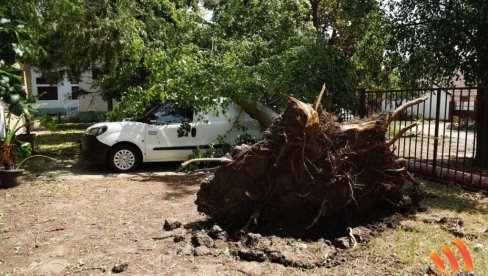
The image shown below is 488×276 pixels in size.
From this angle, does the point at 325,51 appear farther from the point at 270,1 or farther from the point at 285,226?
the point at 285,226

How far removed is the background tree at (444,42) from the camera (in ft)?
27.3

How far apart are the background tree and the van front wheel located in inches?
244

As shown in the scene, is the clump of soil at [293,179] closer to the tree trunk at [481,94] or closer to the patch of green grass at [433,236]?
the patch of green grass at [433,236]

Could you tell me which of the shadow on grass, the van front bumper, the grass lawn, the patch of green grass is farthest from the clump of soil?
the van front bumper

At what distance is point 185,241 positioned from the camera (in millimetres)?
4633

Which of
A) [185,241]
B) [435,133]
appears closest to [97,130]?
[185,241]

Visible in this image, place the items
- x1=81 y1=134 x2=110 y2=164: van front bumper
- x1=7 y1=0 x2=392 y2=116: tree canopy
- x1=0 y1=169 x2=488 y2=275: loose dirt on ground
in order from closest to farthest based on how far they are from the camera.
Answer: x1=0 y1=169 x2=488 y2=275: loose dirt on ground
x1=81 y1=134 x2=110 y2=164: van front bumper
x1=7 y1=0 x2=392 y2=116: tree canopy

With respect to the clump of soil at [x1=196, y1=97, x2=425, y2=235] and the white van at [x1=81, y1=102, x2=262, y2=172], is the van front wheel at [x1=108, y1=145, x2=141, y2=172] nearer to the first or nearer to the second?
the white van at [x1=81, y1=102, x2=262, y2=172]

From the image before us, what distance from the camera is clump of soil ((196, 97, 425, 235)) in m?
4.89

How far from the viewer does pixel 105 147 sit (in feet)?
30.1

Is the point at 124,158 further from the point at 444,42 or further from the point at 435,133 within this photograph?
the point at 444,42

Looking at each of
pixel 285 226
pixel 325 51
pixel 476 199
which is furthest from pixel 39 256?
pixel 325 51

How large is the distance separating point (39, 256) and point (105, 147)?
4.90 meters

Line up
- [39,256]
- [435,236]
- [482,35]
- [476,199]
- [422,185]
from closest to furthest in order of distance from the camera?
[39,256], [435,236], [476,199], [422,185], [482,35]
